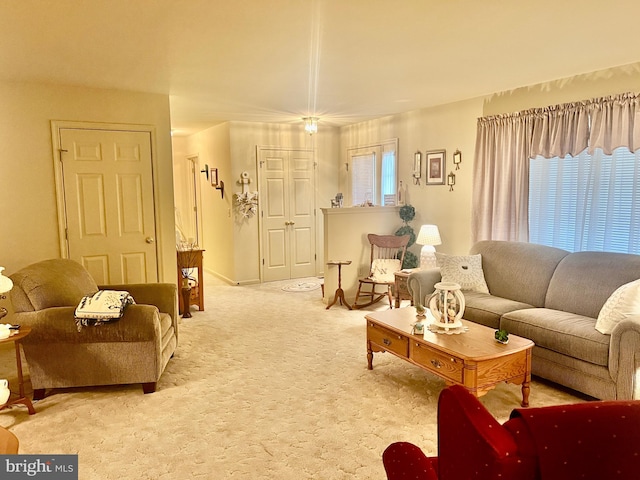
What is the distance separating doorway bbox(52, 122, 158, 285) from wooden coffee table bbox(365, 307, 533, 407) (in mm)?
2871

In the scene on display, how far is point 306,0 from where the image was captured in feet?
7.85

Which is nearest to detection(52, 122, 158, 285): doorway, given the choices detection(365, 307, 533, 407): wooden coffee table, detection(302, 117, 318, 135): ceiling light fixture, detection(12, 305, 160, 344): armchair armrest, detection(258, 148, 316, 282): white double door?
detection(12, 305, 160, 344): armchair armrest

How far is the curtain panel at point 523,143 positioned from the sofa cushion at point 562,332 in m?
1.33

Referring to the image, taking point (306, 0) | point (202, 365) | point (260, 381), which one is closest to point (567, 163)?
point (306, 0)

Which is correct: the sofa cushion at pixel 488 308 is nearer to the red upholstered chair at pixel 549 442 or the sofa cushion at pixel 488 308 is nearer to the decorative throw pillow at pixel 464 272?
the decorative throw pillow at pixel 464 272

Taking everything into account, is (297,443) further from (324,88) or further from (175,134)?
(175,134)

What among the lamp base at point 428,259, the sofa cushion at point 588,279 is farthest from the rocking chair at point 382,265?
the sofa cushion at point 588,279

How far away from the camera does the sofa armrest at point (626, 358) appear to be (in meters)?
2.66

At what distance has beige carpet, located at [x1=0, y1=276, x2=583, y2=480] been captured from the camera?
2.34m

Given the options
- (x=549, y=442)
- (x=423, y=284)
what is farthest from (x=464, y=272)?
(x=549, y=442)

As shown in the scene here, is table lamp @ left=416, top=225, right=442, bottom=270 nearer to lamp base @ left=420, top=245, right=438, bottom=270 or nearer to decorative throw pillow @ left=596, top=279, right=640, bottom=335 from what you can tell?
lamp base @ left=420, top=245, right=438, bottom=270

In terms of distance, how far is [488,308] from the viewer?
12.2 ft

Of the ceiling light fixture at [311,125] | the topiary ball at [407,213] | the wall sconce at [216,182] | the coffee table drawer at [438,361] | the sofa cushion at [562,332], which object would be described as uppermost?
the ceiling light fixture at [311,125]

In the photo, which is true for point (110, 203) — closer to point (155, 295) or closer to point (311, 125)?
point (155, 295)
